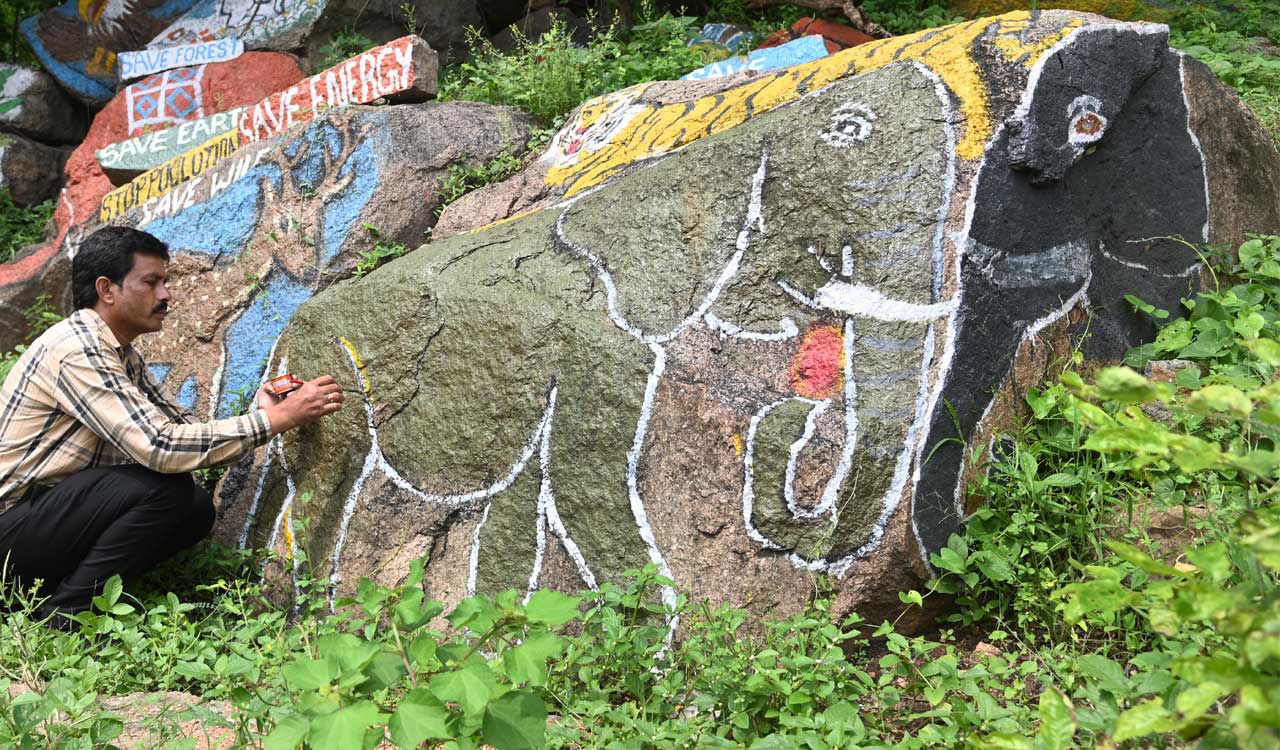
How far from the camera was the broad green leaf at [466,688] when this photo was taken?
147 cm

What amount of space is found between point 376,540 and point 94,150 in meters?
5.40

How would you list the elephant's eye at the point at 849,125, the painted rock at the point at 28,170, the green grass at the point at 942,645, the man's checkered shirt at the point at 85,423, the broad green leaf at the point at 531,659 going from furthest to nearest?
the painted rock at the point at 28,170
the man's checkered shirt at the point at 85,423
the elephant's eye at the point at 849,125
the broad green leaf at the point at 531,659
the green grass at the point at 942,645

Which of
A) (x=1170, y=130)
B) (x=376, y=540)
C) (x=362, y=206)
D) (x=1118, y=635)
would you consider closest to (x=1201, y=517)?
(x=1118, y=635)

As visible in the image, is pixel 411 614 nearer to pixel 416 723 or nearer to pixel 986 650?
pixel 416 723

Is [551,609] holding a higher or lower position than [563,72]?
lower

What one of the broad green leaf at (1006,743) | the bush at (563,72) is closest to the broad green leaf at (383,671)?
the broad green leaf at (1006,743)

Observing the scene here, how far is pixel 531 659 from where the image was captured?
1550 millimetres

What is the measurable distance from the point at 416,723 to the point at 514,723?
17 cm

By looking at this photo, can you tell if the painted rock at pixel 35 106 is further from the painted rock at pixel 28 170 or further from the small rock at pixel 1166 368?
the small rock at pixel 1166 368

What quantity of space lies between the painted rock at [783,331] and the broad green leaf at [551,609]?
3.40 ft

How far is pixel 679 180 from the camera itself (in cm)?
303

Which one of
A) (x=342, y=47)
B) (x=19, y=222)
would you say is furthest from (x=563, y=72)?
(x=19, y=222)

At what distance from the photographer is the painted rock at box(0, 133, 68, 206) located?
8312 millimetres

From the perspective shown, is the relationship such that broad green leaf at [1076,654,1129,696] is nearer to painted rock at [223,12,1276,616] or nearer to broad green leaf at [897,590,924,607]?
broad green leaf at [897,590,924,607]
